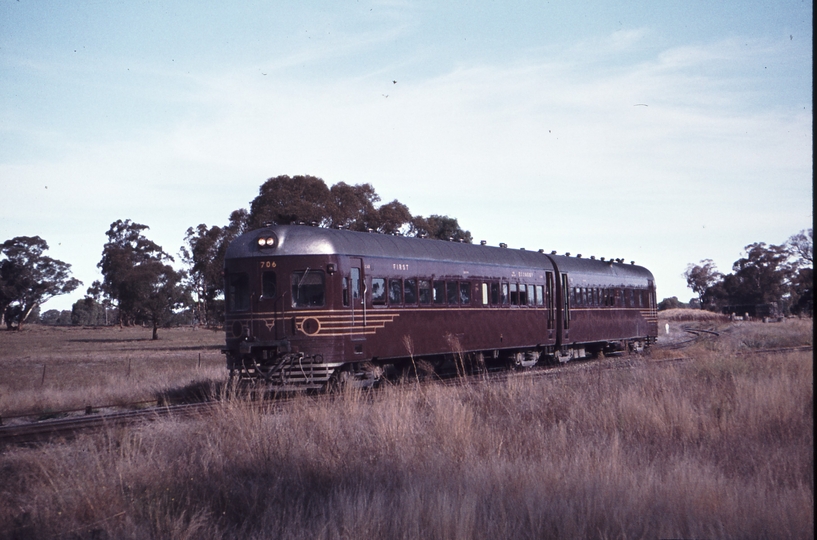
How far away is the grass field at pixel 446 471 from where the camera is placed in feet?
19.4

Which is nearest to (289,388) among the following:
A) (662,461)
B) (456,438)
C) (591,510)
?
(456,438)

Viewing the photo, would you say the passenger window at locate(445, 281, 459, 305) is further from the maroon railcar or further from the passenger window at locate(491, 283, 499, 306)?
the passenger window at locate(491, 283, 499, 306)

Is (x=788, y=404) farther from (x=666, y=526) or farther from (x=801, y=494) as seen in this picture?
(x=666, y=526)

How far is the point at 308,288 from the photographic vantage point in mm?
15109

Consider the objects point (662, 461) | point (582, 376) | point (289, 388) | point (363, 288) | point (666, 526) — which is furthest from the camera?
point (363, 288)

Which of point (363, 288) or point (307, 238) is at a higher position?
point (307, 238)

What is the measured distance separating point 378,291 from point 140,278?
4003cm

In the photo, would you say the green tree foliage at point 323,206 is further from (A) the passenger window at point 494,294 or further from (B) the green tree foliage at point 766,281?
(B) the green tree foliage at point 766,281

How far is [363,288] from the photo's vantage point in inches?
620

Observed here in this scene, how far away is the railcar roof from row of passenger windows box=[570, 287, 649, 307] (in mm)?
3646

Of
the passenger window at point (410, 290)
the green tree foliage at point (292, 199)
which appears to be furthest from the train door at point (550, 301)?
the green tree foliage at point (292, 199)

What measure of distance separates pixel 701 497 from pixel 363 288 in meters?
10.2

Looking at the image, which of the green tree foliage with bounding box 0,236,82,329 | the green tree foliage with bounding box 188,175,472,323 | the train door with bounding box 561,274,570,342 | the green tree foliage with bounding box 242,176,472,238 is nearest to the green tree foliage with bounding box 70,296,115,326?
the green tree foliage with bounding box 0,236,82,329

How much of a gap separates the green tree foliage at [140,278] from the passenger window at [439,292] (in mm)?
38773
